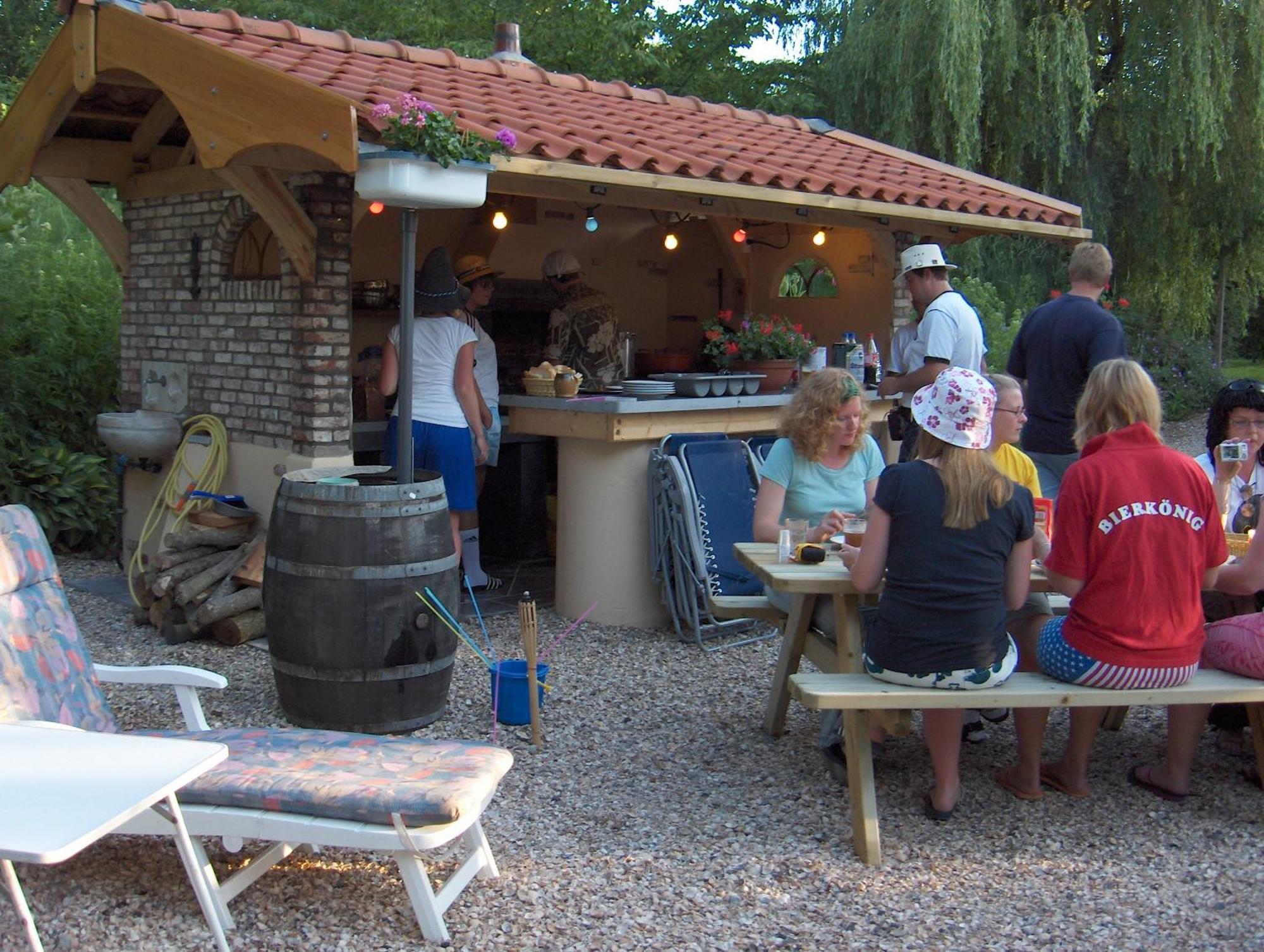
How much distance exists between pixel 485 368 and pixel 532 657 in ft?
9.11

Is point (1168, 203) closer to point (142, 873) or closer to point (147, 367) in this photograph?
point (147, 367)

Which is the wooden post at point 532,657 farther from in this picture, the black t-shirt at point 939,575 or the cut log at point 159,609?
the cut log at point 159,609

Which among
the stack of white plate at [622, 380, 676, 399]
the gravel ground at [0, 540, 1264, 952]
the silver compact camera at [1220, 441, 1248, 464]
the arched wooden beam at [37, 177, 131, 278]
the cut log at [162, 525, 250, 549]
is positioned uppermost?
the arched wooden beam at [37, 177, 131, 278]

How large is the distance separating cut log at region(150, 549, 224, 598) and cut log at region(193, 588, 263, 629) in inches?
7.8

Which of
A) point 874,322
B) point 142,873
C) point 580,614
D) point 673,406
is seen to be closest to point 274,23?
point 673,406

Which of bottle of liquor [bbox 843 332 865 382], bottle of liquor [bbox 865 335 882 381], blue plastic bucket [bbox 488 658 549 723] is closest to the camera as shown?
blue plastic bucket [bbox 488 658 549 723]

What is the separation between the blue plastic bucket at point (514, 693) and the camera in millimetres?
4891

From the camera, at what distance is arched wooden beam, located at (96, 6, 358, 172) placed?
475 cm

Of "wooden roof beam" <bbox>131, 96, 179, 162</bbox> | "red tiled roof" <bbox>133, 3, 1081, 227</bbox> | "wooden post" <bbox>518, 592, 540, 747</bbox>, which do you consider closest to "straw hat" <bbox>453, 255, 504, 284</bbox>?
"red tiled roof" <bbox>133, 3, 1081, 227</bbox>

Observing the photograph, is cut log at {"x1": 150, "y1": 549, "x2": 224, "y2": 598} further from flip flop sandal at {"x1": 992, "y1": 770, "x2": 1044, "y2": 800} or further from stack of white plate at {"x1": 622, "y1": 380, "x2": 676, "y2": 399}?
flip flop sandal at {"x1": 992, "y1": 770, "x2": 1044, "y2": 800}

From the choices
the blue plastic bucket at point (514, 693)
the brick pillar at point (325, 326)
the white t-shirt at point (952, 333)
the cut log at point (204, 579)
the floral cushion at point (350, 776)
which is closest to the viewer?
the floral cushion at point (350, 776)

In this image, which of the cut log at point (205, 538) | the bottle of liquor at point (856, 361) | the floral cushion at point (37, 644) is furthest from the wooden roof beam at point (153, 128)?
the bottle of liquor at point (856, 361)

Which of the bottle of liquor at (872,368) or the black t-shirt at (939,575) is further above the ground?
the bottle of liquor at (872,368)

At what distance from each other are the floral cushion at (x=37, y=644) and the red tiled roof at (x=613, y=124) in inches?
82.4
